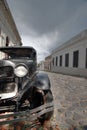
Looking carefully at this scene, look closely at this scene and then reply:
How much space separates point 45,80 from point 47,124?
3.09 ft

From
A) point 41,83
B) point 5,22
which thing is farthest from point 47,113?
point 5,22

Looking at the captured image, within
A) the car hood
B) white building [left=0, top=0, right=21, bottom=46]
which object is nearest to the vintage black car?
the car hood

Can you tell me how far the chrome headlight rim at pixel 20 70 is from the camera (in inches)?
156

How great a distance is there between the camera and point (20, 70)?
3988 mm

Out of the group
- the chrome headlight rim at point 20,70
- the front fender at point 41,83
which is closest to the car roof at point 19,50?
the front fender at point 41,83

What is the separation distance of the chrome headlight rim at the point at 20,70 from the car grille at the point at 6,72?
104 millimetres

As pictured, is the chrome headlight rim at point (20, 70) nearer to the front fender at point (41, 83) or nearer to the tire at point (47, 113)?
the front fender at point (41, 83)

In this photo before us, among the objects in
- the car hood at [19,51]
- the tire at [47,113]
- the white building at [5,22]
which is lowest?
the tire at [47,113]

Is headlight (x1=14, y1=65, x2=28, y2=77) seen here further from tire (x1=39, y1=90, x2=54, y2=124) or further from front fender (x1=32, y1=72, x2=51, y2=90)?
tire (x1=39, y1=90, x2=54, y2=124)

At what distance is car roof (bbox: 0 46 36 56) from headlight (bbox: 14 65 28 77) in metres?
1.41

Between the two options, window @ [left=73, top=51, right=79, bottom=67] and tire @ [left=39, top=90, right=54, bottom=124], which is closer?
tire @ [left=39, top=90, right=54, bottom=124]

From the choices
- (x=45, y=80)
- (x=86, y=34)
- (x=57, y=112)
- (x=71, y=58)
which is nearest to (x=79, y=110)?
(x=57, y=112)

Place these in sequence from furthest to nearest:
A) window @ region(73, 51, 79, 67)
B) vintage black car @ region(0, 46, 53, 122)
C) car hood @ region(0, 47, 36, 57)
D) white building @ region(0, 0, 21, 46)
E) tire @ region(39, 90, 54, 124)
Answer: window @ region(73, 51, 79, 67) < white building @ region(0, 0, 21, 46) < car hood @ region(0, 47, 36, 57) < tire @ region(39, 90, 54, 124) < vintage black car @ region(0, 46, 53, 122)

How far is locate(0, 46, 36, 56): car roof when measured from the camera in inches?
213
